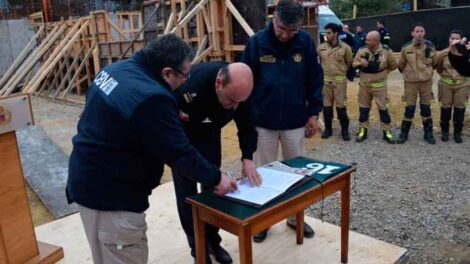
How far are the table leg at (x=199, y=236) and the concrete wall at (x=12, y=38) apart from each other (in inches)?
593

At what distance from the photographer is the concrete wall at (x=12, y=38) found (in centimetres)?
1509

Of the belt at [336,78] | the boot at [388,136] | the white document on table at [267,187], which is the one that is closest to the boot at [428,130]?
the boot at [388,136]

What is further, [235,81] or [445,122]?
[445,122]

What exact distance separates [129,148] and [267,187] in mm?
791

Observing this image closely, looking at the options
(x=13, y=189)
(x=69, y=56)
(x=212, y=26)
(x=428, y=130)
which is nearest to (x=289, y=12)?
(x=13, y=189)

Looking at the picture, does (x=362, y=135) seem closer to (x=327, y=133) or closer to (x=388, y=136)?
(x=388, y=136)

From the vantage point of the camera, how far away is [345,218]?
2.63 m

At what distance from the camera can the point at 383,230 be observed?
141 inches

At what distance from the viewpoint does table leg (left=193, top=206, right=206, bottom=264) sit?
7.25 feet

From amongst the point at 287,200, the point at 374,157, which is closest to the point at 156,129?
the point at 287,200

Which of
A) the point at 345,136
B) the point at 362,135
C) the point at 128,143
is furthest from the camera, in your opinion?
the point at 345,136

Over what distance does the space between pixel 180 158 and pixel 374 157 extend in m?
4.32

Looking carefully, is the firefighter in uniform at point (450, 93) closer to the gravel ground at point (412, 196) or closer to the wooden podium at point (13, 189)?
the gravel ground at point (412, 196)

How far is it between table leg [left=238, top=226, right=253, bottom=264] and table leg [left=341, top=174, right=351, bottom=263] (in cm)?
82
